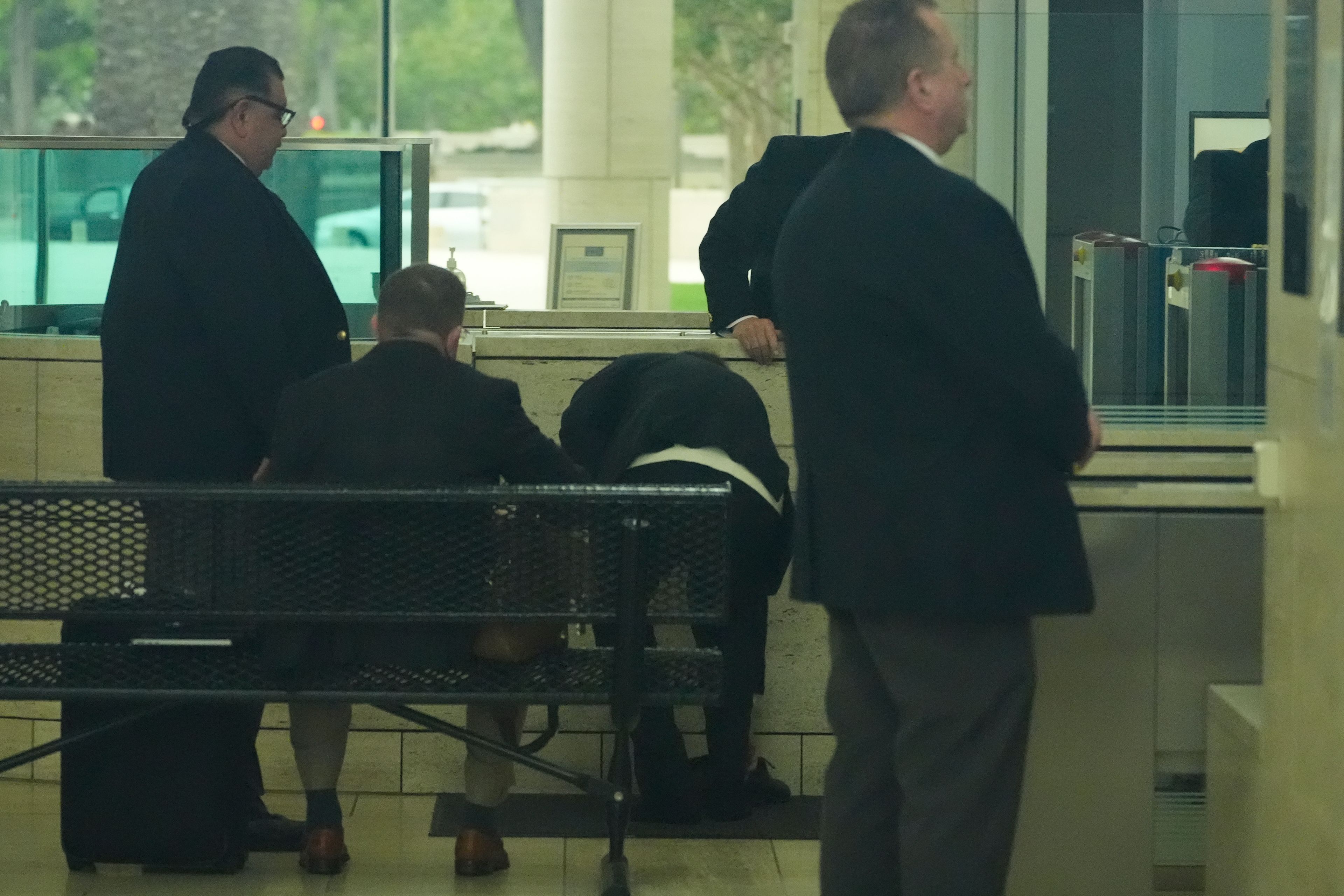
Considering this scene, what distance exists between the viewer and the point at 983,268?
261cm

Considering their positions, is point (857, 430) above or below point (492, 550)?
above

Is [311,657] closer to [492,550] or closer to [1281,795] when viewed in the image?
[492,550]

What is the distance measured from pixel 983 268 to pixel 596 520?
54.1 inches

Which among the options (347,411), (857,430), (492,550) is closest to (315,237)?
(347,411)

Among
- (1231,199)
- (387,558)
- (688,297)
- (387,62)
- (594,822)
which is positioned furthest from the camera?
(688,297)

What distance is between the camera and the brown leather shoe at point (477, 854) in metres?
4.24

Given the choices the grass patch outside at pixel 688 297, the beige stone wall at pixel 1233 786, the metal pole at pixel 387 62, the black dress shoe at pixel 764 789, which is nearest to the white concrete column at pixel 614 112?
the metal pole at pixel 387 62

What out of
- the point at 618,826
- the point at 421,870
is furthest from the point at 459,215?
the point at 618,826

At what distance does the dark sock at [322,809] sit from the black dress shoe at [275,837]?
196mm

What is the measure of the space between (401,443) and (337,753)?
756mm

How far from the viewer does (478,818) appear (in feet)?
13.9

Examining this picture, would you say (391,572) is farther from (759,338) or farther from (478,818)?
(759,338)

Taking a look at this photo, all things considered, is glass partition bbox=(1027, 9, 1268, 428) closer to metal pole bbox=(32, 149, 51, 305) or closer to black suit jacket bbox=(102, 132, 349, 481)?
black suit jacket bbox=(102, 132, 349, 481)

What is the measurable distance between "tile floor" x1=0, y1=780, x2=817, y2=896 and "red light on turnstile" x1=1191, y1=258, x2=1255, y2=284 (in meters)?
1.63
